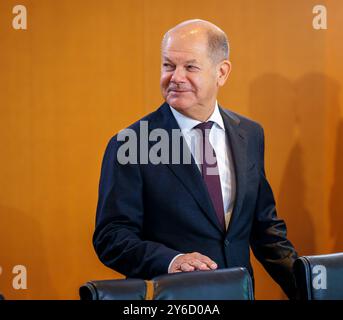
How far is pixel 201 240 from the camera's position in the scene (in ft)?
7.63

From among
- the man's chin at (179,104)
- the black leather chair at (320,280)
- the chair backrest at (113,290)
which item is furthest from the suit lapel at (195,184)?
the chair backrest at (113,290)

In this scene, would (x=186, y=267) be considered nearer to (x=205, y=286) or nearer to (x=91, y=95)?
(x=205, y=286)

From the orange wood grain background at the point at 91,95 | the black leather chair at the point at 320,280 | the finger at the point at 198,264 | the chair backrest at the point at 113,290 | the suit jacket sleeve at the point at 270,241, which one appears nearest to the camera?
the chair backrest at the point at 113,290

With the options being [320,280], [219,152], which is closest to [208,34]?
[219,152]

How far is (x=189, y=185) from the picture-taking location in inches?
91.0

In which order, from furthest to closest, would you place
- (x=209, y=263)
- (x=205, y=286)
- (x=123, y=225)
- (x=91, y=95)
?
(x=91, y=95)
(x=123, y=225)
(x=209, y=263)
(x=205, y=286)

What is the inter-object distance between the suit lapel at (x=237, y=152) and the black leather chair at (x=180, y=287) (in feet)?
1.97

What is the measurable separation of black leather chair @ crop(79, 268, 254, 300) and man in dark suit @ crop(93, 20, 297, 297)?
48cm

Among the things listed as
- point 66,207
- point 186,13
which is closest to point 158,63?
point 186,13

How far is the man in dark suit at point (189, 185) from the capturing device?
2266mm

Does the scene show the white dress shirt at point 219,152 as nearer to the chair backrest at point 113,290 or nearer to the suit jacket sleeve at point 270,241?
the suit jacket sleeve at point 270,241

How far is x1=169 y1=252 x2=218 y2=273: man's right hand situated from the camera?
1967 mm

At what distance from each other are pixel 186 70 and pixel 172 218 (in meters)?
0.48
